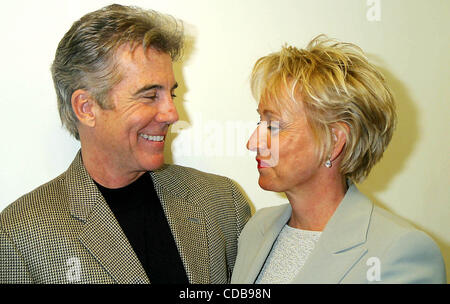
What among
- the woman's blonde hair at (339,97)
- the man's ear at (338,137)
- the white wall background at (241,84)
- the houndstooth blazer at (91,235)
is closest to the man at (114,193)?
the houndstooth blazer at (91,235)

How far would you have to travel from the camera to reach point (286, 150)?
1318 mm

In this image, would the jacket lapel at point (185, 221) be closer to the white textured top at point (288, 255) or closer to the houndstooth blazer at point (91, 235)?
the houndstooth blazer at point (91, 235)

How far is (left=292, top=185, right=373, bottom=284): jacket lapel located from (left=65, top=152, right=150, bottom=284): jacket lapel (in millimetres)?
465

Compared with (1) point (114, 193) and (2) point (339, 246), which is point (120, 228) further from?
(2) point (339, 246)

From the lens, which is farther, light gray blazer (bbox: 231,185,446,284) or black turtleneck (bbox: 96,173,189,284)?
black turtleneck (bbox: 96,173,189,284)

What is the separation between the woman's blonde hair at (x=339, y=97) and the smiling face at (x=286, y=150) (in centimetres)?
Answer: 2

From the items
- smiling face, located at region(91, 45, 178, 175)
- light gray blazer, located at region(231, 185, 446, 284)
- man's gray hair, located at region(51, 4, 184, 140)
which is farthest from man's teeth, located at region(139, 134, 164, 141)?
light gray blazer, located at region(231, 185, 446, 284)

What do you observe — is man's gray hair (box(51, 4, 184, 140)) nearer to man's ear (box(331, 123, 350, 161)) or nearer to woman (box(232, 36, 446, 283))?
woman (box(232, 36, 446, 283))

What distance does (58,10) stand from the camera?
5.32 ft

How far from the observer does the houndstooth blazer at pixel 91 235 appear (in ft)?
4.15

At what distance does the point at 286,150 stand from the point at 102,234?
0.58 meters

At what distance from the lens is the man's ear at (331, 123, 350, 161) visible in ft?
4.23
